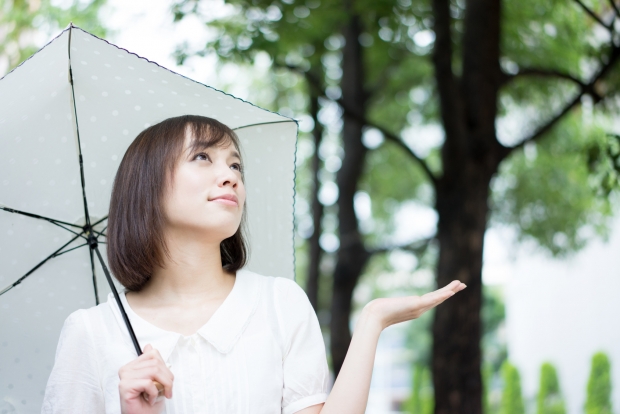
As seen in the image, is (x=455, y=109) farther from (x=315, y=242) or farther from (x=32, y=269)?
(x=32, y=269)

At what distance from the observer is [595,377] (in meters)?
12.5

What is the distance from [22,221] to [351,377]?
125 centimetres

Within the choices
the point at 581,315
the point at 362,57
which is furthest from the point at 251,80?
the point at 581,315

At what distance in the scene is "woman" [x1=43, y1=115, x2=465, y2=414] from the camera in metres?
1.74

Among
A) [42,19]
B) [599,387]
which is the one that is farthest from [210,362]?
[599,387]

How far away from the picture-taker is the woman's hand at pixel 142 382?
1529mm

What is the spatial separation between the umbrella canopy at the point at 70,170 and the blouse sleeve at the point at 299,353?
540 mm

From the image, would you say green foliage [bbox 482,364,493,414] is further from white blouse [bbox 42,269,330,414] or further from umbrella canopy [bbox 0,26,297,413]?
white blouse [bbox 42,269,330,414]

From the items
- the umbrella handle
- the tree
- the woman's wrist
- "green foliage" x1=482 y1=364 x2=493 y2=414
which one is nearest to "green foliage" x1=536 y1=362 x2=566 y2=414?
"green foliage" x1=482 y1=364 x2=493 y2=414

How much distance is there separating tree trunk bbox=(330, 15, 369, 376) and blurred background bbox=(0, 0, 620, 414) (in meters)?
0.02

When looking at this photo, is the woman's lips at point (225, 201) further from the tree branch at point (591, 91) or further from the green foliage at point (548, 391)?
the green foliage at point (548, 391)

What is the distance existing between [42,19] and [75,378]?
548 centimetres

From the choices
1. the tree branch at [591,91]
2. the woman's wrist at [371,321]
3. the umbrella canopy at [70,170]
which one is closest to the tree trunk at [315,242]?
the tree branch at [591,91]

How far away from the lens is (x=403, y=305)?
1.76 meters
